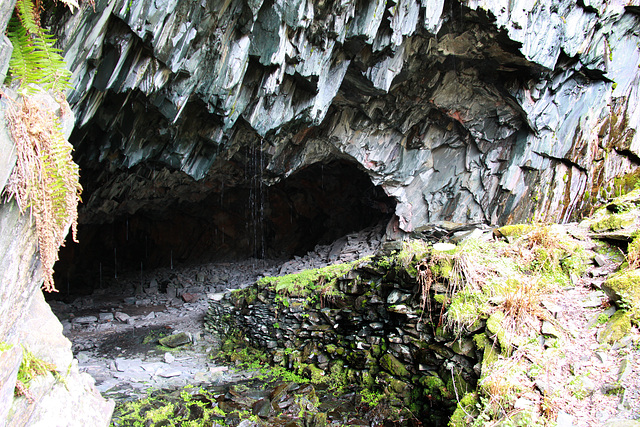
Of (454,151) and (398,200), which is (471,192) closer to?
(454,151)

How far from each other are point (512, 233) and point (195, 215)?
18406 millimetres

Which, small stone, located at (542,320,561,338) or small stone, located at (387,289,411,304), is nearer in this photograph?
small stone, located at (542,320,561,338)

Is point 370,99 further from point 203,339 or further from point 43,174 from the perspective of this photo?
point 43,174

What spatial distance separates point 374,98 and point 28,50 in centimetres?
1172

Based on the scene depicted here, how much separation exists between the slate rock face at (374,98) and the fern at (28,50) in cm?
139

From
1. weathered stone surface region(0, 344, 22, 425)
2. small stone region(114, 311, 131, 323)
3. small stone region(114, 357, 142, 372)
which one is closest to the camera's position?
weathered stone surface region(0, 344, 22, 425)

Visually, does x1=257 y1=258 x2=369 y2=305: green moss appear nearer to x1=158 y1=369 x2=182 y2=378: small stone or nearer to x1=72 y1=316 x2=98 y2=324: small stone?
x1=158 y1=369 x2=182 y2=378: small stone

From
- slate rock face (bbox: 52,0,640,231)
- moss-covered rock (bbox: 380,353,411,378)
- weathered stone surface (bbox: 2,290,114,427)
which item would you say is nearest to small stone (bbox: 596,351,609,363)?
moss-covered rock (bbox: 380,353,411,378)

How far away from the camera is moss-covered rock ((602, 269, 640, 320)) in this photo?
4.49 metres

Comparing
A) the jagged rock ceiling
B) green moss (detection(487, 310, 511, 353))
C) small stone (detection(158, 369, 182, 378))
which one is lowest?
small stone (detection(158, 369, 182, 378))

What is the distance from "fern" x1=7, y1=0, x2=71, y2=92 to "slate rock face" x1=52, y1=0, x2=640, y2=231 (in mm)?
1385

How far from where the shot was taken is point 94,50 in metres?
5.85

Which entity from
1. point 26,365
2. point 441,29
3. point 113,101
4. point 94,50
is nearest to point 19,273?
point 26,365

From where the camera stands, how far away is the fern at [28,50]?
3434 mm
